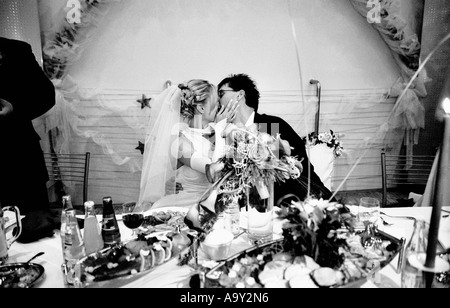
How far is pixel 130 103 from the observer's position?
144 inches

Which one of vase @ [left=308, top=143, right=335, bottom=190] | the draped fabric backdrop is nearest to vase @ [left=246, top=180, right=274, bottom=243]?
vase @ [left=308, top=143, right=335, bottom=190]

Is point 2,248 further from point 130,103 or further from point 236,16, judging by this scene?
point 236,16

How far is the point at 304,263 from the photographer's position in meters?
1.12

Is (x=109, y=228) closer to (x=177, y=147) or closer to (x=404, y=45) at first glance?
(x=177, y=147)

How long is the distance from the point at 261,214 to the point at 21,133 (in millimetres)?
2402

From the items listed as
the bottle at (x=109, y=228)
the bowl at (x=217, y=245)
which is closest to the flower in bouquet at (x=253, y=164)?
the bowl at (x=217, y=245)

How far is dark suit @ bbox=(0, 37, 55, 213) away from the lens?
107 inches

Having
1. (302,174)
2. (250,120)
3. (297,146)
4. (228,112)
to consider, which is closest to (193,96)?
(228,112)

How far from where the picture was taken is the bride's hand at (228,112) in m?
3.15

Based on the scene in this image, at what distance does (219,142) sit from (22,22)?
95.5 inches

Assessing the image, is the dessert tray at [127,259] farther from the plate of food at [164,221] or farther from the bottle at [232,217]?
the bottle at [232,217]

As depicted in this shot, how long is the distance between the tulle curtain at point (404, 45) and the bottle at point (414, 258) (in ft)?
9.63

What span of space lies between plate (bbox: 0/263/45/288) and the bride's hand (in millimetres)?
2142

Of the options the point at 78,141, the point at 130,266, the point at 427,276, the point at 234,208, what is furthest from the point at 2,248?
the point at 78,141
